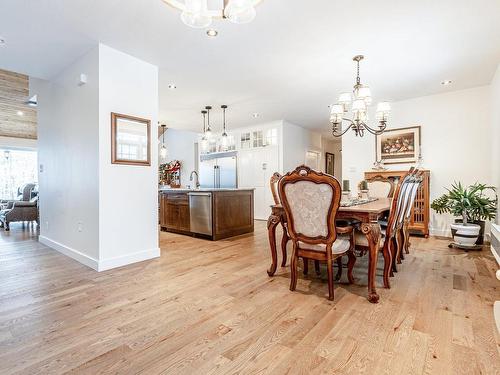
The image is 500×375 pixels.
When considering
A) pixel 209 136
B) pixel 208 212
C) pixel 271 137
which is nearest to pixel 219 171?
→ pixel 271 137

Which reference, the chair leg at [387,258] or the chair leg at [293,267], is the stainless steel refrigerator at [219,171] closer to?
the chair leg at [293,267]

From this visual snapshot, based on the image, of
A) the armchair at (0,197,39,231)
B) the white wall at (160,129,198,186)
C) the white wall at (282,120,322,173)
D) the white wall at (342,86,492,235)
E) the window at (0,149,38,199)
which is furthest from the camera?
the white wall at (160,129,198,186)

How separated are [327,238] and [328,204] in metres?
0.29

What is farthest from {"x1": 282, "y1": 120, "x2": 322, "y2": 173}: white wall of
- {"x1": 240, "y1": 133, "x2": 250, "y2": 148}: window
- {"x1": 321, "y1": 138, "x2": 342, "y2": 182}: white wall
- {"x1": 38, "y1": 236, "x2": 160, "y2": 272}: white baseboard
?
{"x1": 38, "y1": 236, "x2": 160, "y2": 272}: white baseboard

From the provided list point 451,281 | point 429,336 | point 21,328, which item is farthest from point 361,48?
point 21,328

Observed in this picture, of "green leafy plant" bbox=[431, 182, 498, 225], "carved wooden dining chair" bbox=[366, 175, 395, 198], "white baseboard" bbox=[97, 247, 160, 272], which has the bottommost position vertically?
"white baseboard" bbox=[97, 247, 160, 272]

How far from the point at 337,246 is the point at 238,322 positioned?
1030mm

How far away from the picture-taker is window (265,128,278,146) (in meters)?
6.89

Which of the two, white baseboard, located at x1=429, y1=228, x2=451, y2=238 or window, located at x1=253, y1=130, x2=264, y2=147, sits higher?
window, located at x1=253, y1=130, x2=264, y2=147

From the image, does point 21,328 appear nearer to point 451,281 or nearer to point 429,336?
point 429,336

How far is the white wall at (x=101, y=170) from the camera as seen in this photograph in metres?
2.97

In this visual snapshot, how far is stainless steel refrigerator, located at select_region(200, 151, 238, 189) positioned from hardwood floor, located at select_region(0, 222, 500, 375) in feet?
15.8

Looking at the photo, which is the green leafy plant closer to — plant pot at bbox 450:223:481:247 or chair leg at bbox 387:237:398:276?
plant pot at bbox 450:223:481:247

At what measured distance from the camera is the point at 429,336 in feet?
5.36
